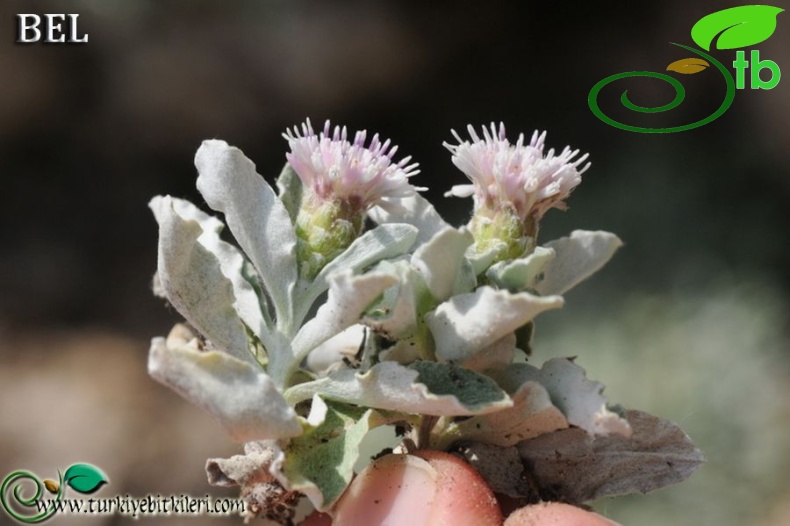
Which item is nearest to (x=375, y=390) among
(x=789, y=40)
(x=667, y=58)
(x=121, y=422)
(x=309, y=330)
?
(x=309, y=330)

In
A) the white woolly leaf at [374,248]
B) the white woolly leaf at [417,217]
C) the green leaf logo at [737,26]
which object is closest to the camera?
the white woolly leaf at [374,248]

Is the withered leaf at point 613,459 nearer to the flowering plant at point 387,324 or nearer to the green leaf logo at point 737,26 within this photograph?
the flowering plant at point 387,324

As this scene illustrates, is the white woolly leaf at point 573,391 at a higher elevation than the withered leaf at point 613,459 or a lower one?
higher

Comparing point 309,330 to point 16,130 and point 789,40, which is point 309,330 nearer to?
point 789,40

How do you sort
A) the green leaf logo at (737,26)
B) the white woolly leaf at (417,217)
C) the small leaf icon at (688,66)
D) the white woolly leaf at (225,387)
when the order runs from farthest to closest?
the small leaf icon at (688,66) < the green leaf logo at (737,26) < the white woolly leaf at (417,217) < the white woolly leaf at (225,387)

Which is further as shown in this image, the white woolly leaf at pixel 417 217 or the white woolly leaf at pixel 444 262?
the white woolly leaf at pixel 417 217
